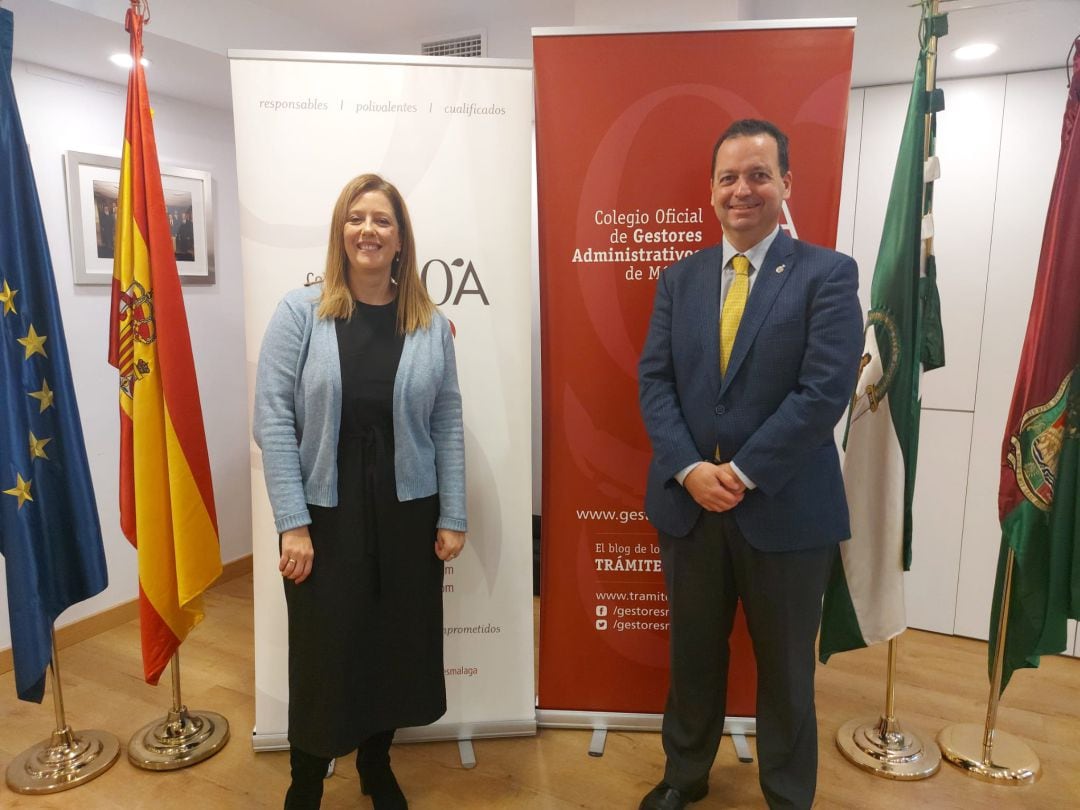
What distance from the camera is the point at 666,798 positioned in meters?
2.08

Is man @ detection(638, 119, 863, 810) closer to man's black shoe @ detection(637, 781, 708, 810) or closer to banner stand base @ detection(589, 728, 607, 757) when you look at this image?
man's black shoe @ detection(637, 781, 708, 810)

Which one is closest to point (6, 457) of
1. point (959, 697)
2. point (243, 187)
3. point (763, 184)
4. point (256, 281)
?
point (256, 281)

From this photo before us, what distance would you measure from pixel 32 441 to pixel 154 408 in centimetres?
33

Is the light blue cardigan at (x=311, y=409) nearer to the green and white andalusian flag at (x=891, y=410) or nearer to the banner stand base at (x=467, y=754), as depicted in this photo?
the banner stand base at (x=467, y=754)

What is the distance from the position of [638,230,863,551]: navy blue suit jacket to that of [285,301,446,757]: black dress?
26.5 inches

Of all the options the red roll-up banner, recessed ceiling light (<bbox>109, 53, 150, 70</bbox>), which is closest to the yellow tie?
the red roll-up banner

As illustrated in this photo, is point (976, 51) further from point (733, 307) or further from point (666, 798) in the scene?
point (666, 798)

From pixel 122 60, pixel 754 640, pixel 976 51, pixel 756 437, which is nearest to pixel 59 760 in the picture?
pixel 754 640

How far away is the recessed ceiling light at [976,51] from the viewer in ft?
8.76

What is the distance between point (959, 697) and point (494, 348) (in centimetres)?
221

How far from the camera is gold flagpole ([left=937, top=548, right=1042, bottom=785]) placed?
2297 millimetres

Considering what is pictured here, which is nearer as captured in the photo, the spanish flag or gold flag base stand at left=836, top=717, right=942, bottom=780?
the spanish flag

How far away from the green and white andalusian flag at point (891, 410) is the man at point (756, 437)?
0.52 meters

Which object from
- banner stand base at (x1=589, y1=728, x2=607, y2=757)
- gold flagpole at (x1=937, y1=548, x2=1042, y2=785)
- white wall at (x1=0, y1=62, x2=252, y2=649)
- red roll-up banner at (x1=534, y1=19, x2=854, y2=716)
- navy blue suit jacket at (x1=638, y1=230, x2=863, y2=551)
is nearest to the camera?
navy blue suit jacket at (x1=638, y1=230, x2=863, y2=551)
